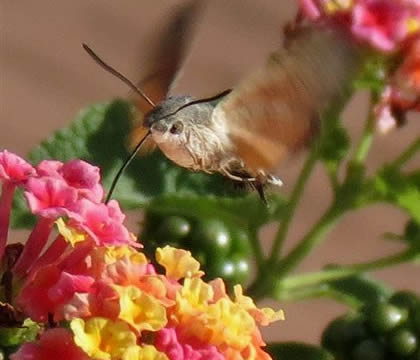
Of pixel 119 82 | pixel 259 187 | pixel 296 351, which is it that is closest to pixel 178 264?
pixel 259 187

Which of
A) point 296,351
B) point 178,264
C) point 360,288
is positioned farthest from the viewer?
point 360,288

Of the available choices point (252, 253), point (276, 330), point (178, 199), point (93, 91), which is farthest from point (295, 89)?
point (93, 91)

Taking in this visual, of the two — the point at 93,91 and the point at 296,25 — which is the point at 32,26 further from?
the point at 296,25

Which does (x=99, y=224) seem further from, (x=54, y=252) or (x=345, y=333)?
(x=345, y=333)

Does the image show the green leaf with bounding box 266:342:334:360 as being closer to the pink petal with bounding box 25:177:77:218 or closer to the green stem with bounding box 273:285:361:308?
the green stem with bounding box 273:285:361:308

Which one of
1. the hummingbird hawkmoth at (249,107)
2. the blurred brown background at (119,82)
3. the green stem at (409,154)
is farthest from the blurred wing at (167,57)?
the blurred brown background at (119,82)
